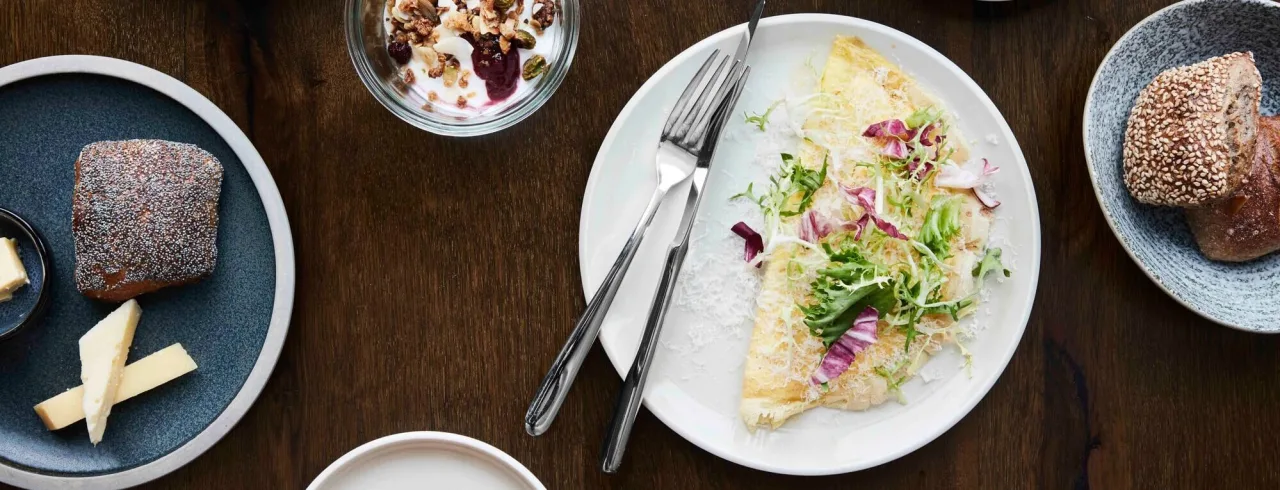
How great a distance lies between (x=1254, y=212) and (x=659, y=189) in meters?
1.11

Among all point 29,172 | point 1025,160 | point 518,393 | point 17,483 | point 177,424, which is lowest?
point 17,483

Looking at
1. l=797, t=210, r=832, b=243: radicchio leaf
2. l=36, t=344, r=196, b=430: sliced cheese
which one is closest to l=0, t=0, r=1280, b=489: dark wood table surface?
l=36, t=344, r=196, b=430: sliced cheese

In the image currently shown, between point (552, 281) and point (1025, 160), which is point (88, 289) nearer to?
point (552, 281)

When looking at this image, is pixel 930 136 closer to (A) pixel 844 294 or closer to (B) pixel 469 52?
(A) pixel 844 294

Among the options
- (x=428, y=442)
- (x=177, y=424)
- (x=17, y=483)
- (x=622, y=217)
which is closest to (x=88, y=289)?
(x=177, y=424)

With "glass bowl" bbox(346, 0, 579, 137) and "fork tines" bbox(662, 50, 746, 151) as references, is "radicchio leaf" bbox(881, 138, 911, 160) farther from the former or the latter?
"glass bowl" bbox(346, 0, 579, 137)

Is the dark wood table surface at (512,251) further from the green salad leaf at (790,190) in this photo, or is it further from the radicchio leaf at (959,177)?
the green salad leaf at (790,190)

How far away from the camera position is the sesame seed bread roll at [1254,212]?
1.52 m

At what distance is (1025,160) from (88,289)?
5.95ft

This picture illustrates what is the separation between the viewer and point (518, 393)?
1646 millimetres

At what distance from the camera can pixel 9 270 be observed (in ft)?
4.92

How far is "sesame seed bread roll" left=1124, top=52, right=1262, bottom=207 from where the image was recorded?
1.48m


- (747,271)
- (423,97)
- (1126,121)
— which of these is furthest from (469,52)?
(1126,121)

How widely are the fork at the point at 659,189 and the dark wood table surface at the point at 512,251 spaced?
0.35 ft
